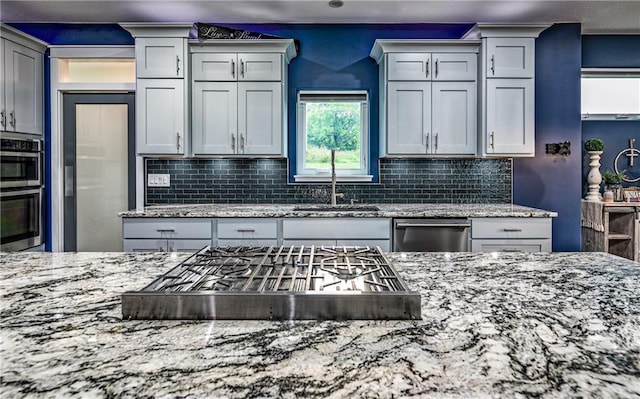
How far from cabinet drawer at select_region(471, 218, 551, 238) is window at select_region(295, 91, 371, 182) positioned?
1.18m

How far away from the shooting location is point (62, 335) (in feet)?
2.53

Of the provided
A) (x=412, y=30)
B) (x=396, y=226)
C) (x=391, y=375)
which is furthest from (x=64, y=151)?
(x=391, y=375)

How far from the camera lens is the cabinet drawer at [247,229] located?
10.3 feet

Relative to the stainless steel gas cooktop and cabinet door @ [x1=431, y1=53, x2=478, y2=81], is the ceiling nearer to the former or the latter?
cabinet door @ [x1=431, y1=53, x2=478, y2=81]

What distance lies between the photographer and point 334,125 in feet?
12.9

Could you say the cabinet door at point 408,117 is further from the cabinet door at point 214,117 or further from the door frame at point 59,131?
the door frame at point 59,131

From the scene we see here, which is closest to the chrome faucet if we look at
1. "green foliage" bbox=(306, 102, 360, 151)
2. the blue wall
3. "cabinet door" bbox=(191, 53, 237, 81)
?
"green foliage" bbox=(306, 102, 360, 151)

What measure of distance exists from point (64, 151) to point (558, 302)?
4104mm

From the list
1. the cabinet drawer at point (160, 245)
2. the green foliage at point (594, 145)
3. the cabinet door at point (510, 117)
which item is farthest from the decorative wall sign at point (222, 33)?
the green foliage at point (594, 145)

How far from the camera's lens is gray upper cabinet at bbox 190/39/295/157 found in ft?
11.3

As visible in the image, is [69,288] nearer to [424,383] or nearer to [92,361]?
[92,361]

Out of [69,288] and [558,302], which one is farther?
[69,288]

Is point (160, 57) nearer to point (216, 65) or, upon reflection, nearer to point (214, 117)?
point (216, 65)

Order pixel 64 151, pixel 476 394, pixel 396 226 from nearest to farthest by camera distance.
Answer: pixel 476 394 → pixel 396 226 → pixel 64 151
